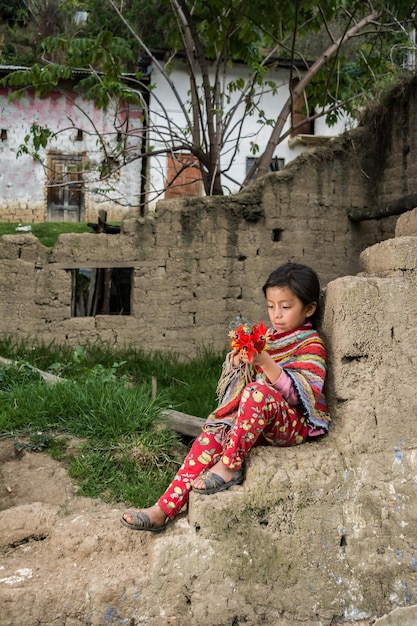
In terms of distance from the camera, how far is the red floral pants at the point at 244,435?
8.30 ft

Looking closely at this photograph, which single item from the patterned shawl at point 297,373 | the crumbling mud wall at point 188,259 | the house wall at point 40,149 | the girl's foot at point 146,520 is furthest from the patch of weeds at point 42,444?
the house wall at point 40,149

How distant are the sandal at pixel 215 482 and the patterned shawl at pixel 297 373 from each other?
0.25 metres

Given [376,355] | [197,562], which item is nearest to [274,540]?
[197,562]

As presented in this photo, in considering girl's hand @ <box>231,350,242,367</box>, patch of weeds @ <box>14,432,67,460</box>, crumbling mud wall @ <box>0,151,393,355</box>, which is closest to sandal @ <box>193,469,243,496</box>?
girl's hand @ <box>231,350,242,367</box>

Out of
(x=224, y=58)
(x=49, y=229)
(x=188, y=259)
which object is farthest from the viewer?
(x=49, y=229)

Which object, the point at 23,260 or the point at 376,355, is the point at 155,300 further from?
the point at 376,355

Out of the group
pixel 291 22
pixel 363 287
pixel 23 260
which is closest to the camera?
pixel 363 287

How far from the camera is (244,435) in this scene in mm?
2549

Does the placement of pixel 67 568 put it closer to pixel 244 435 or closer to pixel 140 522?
A: pixel 140 522

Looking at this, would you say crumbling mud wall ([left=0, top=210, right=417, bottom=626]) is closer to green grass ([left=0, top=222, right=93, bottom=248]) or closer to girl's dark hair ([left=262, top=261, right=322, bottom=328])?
girl's dark hair ([left=262, top=261, right=322, bottom=328])

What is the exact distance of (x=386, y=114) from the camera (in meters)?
7.70

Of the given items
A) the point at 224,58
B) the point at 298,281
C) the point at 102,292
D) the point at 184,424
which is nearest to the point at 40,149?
the point at 224,58

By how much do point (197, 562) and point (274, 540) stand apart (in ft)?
1.09

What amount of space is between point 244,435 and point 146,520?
0.57 metres
